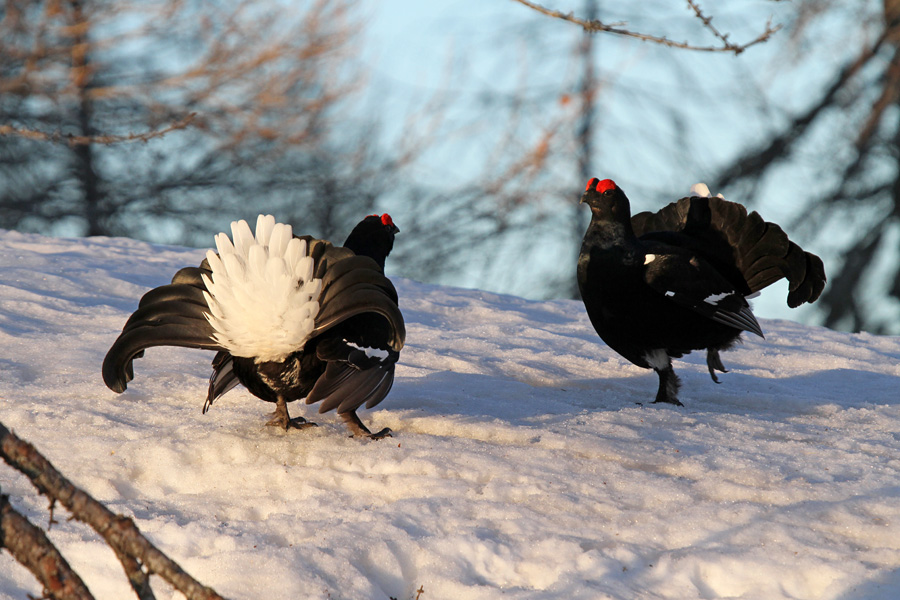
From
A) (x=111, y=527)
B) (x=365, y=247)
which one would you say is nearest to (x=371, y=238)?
(x=365, y=247)

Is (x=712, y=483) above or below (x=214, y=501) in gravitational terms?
above

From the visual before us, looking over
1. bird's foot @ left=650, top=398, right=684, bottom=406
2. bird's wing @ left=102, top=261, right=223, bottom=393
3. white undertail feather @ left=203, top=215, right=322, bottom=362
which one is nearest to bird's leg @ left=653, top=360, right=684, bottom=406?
bird's foot @ left=650, top=398, right=684, bottom=406

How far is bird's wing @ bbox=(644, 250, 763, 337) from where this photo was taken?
4.02m

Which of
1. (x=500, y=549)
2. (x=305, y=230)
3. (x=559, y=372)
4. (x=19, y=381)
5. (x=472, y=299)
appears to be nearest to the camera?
(x=500, y=549)

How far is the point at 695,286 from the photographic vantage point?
4047 millimetres

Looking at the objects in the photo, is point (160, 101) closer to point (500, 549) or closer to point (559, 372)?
point (559, 372)

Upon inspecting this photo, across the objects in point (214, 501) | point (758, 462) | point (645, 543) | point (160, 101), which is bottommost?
point (214, 501)

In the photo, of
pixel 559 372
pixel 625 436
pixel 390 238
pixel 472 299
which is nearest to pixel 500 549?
pixel 625 436

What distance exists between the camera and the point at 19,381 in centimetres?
384

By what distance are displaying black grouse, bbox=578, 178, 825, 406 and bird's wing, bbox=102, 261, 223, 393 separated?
1.86 meters

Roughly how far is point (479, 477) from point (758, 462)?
41.8 inches

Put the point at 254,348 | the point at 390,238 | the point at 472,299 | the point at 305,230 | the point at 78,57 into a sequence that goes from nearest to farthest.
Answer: the point at 254,348 < the point at 390,238 < the point at 472,299 < the point at 78,57 < the point at 305,230

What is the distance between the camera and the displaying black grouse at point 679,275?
4047 mm

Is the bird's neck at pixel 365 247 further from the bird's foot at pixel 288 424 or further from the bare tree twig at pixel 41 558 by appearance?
the bare tree twig at pixel 41 558
